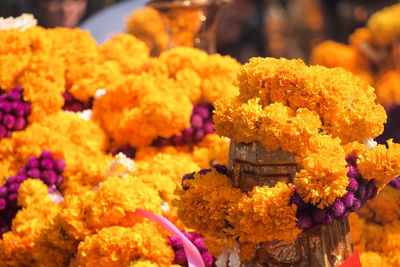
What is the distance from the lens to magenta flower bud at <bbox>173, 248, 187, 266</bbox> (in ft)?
3.89

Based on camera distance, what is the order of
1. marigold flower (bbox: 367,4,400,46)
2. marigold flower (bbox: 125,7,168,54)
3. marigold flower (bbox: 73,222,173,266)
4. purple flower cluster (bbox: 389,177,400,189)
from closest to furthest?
1. marigold flower (bbox: 73,222,173,266)
2. purple flower cluster (bbox: 389,177,400,189)
3. marigold flower (bbox: 367,4,400,46)
4. marigold flower (bbox: 125,7,168,54)

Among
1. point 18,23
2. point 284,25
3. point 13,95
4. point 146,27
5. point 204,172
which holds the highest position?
point 204,172

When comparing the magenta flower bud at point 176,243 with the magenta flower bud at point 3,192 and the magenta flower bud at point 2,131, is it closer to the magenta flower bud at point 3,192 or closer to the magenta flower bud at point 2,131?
the magenta flower bud at point 3,192

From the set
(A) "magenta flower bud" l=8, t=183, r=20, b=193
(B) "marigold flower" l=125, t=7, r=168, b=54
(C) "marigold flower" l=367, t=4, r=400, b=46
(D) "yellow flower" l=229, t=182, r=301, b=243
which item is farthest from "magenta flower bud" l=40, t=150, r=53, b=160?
(C) "marigold flower" l=367, t=4, r=400, b=46

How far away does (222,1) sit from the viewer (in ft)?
8.33

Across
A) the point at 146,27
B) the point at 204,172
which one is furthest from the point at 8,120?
the point at 146,27

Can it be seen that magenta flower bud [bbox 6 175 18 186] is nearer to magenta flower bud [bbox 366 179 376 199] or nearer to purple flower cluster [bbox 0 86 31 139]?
purple flower cluster [bbox 0 86 31 139]

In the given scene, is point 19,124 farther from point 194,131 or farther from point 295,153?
point 295,153

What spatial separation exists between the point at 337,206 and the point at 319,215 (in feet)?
0.11

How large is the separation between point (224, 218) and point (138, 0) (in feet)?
9.96

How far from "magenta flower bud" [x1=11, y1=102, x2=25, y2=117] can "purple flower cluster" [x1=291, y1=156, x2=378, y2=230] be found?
91 centimetres

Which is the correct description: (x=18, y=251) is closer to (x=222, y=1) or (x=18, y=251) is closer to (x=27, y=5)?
(x=27, y=5)

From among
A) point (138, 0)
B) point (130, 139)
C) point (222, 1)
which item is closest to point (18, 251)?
point (130, 139)

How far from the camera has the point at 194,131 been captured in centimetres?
164
